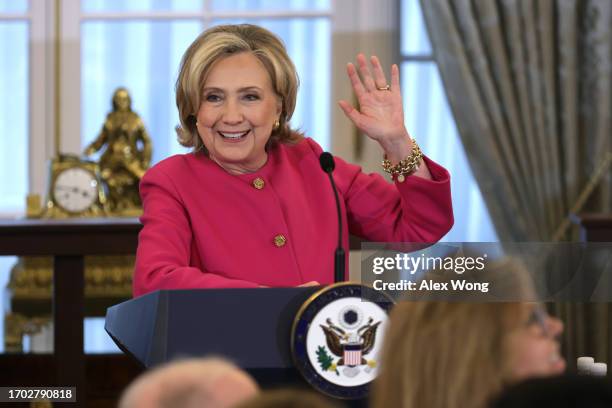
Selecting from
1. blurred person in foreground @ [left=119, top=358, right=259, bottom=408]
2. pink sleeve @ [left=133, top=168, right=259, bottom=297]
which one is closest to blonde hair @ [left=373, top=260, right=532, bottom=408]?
blurred person in foreground @ [left=119, top=358, right=259, bottom=408]

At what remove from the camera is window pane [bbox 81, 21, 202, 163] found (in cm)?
601

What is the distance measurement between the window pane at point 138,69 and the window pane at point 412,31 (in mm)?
1094

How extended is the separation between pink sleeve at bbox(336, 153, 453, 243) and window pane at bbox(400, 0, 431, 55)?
3582 mm

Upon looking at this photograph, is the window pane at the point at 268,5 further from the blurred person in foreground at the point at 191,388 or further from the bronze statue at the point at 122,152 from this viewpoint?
the blurred person in foreground at the point at 191,388

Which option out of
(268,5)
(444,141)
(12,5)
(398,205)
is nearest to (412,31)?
(444,141)

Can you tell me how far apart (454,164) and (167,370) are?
4.93m

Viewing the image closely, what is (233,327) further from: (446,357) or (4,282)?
(4,282)

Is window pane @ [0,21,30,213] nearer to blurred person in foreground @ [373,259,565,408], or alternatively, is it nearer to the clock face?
the clock face

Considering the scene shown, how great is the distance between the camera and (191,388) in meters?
1.02

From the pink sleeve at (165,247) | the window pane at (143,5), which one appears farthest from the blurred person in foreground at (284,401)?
the window pane at (143,5)

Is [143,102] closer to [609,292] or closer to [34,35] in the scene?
[34,35]

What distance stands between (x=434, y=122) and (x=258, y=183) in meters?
3.67

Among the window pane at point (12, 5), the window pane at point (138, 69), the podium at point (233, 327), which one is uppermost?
the window pane at point (12, 5)

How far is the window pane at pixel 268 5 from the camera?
5.99 m
